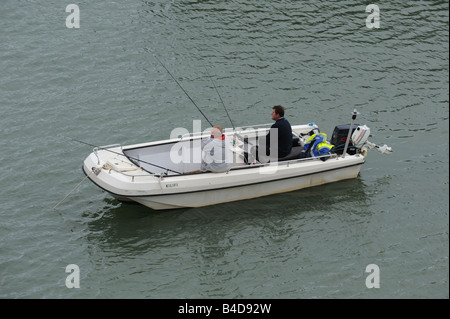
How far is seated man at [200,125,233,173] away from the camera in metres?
13.1

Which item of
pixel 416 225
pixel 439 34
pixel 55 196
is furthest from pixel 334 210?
pixel 439 34

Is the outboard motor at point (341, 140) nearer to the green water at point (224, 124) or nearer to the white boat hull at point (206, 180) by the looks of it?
the white boat hull at point (206, 180)

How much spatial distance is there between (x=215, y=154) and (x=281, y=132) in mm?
1674

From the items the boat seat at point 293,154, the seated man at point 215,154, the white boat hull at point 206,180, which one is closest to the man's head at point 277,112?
the boat seat at point 293,154

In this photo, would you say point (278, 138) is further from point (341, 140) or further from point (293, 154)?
point (341, 140)

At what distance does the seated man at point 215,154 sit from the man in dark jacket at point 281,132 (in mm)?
1221

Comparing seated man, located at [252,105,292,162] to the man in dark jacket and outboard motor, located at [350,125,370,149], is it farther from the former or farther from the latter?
outboard motor, located at [350,125,370,149]

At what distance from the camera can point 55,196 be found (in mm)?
14125

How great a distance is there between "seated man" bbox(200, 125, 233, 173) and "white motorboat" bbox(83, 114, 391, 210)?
0.14 m

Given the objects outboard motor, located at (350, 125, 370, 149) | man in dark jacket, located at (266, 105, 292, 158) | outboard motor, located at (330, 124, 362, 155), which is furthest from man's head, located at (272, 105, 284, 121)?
outboard motor, located at (350, 125, 370, 149)

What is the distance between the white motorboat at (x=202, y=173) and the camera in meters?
12.9

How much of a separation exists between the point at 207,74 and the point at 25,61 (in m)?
5.71

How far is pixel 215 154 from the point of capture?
1318cm
